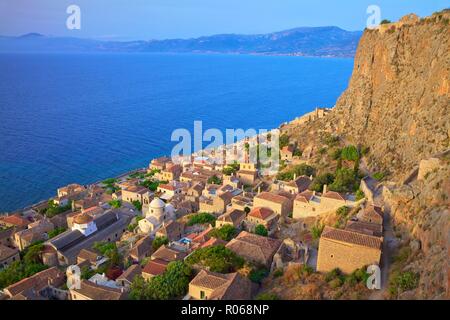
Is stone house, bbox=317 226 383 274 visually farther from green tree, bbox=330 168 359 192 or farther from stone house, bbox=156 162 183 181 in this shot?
stone house, bbox=156 162 183 181

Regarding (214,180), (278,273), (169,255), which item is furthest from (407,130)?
(169,255)

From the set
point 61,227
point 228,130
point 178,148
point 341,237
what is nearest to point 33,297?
point 61,227

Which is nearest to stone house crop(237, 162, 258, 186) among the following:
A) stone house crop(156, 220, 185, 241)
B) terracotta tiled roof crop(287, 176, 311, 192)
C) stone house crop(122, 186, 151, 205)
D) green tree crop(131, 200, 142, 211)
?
terracotta tiled roof crop(287, 176, 311, 192)

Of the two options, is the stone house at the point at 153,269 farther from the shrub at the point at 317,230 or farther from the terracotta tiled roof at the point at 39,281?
the shrub at the point at 317,230

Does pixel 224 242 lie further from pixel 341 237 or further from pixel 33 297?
pixel 33 297

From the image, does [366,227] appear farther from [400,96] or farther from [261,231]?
[400,96]

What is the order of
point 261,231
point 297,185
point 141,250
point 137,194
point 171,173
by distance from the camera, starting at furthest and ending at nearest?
→ point 171,173 → point 137,194 → point 297,185 → point 141,250 → point 261,231
